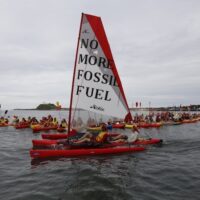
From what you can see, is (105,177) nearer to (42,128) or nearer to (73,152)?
(73,152)

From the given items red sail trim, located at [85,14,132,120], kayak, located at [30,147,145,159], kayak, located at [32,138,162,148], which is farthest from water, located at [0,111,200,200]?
red sail trim, located at [85,14,132,120]

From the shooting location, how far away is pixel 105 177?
1209cm

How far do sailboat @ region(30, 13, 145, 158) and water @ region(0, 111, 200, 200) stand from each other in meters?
2.23

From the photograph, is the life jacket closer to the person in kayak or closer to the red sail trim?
the person in kayak

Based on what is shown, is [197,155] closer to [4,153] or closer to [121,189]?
[121,189]

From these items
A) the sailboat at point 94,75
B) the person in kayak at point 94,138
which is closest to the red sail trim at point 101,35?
the sailboat at point 94,75

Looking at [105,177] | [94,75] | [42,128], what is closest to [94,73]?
[94,75]

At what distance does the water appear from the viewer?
9.95 meters

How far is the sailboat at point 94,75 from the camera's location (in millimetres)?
16594

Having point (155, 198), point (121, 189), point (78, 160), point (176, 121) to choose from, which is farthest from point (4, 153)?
point (176, 121)

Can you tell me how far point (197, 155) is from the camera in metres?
16.7

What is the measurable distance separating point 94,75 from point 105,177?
23.3 feet

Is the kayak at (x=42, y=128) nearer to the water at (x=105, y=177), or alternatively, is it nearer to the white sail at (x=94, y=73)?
the water at (x=105, y=177)

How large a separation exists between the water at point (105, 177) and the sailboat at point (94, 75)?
7.30 ft
